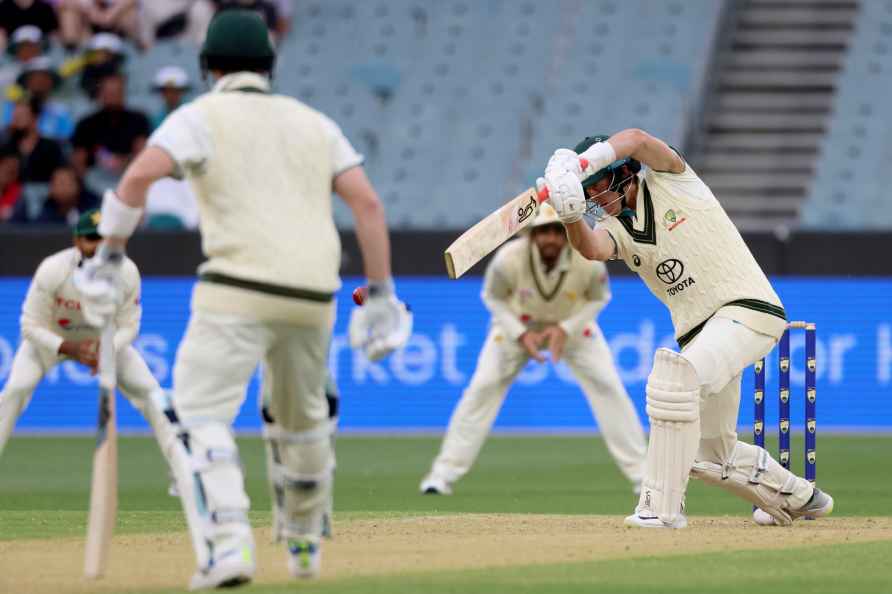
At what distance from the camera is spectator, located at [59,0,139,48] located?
19078 mm

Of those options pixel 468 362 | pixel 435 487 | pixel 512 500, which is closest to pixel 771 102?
pixel 468 362

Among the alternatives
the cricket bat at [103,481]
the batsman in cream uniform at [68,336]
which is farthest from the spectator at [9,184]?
the cricket bat at [103,481]

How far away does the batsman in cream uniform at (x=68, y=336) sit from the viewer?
10031mm

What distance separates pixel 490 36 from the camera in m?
19.6

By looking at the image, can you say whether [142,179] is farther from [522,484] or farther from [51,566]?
[522,484]

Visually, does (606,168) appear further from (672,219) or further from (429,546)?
(429,546)

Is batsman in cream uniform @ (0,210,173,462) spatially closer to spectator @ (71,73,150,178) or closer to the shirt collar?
the shirt collar

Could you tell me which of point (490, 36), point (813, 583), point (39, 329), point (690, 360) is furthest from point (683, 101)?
point (813, 583)

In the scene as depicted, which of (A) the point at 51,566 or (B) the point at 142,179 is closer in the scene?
(B) the point at 142,179

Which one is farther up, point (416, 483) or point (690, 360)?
point (690, 360)

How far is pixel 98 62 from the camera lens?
61.1 feet

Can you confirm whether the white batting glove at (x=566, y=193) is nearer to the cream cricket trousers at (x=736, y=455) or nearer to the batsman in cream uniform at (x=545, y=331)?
the cream cricket trousers at (x=736, y=455)

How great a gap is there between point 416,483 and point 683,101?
7771 millimetres

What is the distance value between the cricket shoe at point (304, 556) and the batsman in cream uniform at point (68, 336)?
359 centimetres
